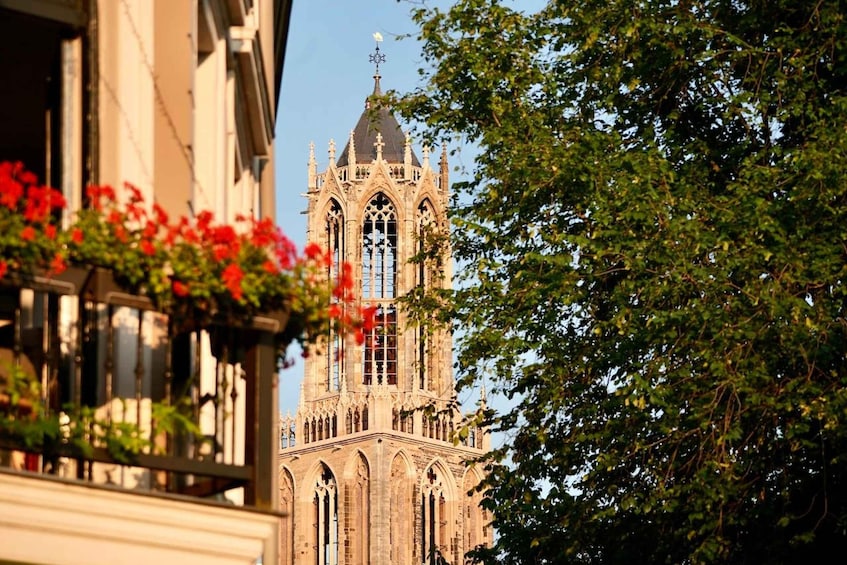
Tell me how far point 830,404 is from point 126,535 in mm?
12955

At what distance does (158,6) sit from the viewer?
32.0ft

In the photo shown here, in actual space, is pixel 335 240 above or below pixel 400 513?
above

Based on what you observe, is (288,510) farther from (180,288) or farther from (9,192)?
(9,192)

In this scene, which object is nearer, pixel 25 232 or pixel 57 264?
pixel 25 232

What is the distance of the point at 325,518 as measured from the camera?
318 feet

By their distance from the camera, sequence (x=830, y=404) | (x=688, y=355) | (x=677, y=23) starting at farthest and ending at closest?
(x=677, y=23) < (x=688, y=355) < (x=830, y=404)

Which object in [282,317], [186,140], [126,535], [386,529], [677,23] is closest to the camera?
[126,535]

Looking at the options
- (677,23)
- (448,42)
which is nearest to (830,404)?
(677,23)

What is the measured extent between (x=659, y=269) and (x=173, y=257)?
14498 mm

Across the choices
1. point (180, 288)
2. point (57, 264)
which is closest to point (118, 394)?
point (180, 288)

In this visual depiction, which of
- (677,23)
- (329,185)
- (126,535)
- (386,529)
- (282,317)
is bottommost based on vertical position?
(126,535)

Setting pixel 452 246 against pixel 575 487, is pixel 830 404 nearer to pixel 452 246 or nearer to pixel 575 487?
pixel 575 487

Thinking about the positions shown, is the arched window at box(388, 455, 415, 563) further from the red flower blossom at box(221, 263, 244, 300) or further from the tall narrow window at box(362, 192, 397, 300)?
the red flower blossom at box(221, 263, 244, 300)

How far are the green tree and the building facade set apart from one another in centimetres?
1067
